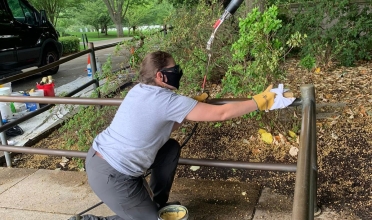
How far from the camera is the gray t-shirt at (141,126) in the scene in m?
2.22

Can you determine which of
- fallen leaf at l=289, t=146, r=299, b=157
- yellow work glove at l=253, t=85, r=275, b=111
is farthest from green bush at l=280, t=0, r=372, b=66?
yellow work glove at l=253, t=85, r=275, b=111

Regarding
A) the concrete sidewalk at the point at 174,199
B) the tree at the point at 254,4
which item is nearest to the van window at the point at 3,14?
the tree at the point at 254,4

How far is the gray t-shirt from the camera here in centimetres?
222

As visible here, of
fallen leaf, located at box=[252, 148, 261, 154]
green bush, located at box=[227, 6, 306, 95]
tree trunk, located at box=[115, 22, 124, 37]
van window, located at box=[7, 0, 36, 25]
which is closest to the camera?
green bush, located at box=[227, 6, 306, 95]

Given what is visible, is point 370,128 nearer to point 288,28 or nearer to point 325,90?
point 325,90

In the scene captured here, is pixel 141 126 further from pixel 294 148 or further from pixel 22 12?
pixel 22 12

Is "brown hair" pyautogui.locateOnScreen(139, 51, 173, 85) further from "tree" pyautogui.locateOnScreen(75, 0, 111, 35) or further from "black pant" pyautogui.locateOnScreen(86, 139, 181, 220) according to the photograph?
"tree" pyautogui.locateOnScreen(75, 0, 111, 35)

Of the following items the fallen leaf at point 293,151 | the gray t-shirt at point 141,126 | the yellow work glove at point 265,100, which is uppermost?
the yellow work glove at point 265,100

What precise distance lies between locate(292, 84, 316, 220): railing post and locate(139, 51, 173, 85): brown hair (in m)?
0.88

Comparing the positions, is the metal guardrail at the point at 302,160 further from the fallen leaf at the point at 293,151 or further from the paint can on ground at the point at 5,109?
the paint can on ground at the point at 5,109

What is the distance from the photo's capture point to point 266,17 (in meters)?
3.34

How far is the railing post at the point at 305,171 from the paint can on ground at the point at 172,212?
3.49ft

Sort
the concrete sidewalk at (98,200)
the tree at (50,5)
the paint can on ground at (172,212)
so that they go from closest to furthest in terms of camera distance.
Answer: the paint can on ground at (172,212), the concrete sidewalk at (98,200), the tree at (50,5)

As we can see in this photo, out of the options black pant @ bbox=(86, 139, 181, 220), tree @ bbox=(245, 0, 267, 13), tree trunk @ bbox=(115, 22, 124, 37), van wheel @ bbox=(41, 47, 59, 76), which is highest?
tree @ bbox=(245, 0, 267, 13)
